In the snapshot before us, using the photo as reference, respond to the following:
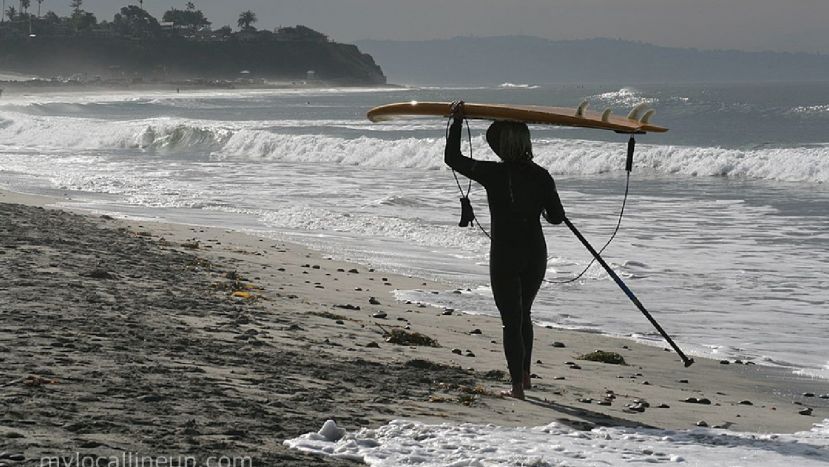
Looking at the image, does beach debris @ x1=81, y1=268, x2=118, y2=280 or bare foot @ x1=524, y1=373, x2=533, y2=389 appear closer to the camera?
bare foot @ x1=524, y1=373, x2=533, y2=389

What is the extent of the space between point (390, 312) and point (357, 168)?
77.4 ft

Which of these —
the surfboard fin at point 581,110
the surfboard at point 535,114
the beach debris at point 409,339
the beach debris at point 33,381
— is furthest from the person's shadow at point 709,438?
the beach debris at point 33,381

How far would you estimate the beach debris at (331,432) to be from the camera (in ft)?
16.0

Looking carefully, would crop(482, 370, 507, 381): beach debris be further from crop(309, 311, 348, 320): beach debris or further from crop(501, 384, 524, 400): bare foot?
crop(309, 311, 348, 320): beach debris

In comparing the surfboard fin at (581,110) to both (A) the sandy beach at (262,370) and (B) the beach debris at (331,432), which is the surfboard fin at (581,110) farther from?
(B) the beach debris at (331,432)

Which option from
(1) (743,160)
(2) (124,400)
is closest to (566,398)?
(2) (124,400)

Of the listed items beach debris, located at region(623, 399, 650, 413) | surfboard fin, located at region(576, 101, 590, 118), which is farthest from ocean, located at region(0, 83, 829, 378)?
surfboard fin, located at region(576, 101, 590, 118)

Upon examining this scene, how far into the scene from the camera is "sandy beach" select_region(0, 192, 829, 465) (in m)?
4.76

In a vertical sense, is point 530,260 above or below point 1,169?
above

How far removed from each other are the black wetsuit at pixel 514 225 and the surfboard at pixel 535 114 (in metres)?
0.20

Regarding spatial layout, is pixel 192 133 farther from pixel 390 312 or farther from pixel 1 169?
pixel 390 312

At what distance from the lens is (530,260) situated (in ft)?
20.5

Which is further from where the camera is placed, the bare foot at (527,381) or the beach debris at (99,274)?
the beach debris at (99,274)

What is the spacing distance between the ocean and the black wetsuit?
9.95 feet
